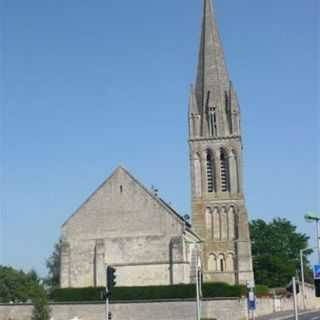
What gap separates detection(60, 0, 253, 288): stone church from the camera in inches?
2299

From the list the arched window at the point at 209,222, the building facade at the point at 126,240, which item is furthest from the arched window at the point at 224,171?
the building facade at the point at 126,240

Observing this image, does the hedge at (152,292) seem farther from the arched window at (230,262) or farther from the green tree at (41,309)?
the arched window at (230,262)

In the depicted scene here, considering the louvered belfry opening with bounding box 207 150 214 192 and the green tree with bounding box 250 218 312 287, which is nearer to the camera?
the louvered belfry opening with bounding box 207 150 214 192

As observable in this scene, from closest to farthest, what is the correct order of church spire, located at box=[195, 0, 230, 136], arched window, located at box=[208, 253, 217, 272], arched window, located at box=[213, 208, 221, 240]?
arched window, located at box=[208, 253, 217, 272] → arched window, located at box=[213, 208, 221, 240] → church spire, located at box=[195, 0, 230, 136]

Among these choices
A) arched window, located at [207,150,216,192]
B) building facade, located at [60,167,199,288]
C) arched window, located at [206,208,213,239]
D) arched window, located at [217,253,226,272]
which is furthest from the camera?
arched window, located at [207,150,216,192]

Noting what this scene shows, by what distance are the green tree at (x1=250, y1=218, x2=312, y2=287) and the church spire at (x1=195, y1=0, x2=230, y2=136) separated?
26.4 metres

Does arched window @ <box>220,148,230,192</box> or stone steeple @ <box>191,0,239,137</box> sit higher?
stone steeple @ <box>191,0,239,137</box>

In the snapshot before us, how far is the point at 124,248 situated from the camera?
5928cm

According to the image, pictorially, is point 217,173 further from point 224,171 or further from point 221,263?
point 221,263

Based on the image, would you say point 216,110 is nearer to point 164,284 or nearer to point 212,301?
point 164,284

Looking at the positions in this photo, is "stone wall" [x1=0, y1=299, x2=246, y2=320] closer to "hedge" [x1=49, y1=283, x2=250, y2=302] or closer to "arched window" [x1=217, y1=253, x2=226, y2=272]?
"hedge" [x1=49, y1=283, x2=250, y2=302]

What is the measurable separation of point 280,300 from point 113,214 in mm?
17655

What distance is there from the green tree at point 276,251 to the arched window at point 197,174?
937 inches

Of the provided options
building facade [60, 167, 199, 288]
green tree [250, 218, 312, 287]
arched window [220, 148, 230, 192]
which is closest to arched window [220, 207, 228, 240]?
arched window [220, 148, 230, 192]
